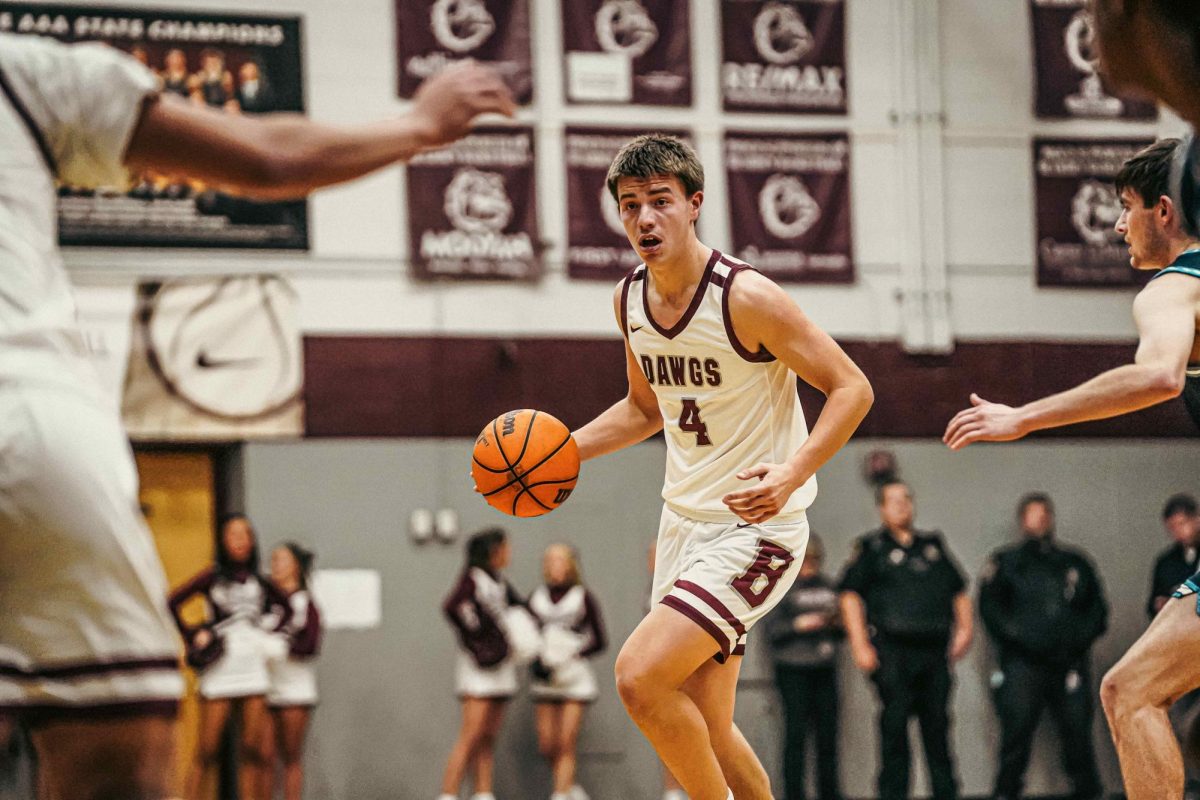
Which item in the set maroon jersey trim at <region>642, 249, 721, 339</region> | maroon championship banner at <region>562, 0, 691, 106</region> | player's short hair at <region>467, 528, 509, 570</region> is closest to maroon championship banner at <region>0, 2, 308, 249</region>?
maroon championship banner at <region>562, 0, 691, 106</region>

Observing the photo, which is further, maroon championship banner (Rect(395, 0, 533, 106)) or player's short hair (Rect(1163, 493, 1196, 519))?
maroon championship banner (Rect(395, 0, 533, 106))

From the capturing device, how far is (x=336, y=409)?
13.4 meters

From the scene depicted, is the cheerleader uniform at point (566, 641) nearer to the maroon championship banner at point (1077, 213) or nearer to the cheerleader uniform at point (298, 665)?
the cheerleader uniform at point (298, 665)

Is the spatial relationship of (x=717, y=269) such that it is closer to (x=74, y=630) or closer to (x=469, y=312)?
(x=74, y=630)

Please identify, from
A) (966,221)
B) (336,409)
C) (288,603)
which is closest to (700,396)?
(288,603)

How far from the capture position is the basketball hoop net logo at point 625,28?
1420cm

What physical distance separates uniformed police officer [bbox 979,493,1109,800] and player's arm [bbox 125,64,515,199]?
10.7 metres

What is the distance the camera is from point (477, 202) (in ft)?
45.3

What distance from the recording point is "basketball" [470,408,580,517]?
580 centimetres

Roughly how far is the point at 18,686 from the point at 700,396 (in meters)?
3.32

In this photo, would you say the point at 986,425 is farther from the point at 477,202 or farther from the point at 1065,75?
the point at 1065,75

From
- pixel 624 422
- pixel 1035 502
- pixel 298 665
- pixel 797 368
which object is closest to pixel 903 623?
pixel 1035 502

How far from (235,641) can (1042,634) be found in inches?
257

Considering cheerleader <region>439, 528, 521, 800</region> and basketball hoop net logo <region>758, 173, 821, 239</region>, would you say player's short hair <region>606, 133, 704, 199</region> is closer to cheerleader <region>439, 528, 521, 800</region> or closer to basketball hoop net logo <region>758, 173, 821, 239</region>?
cheerleader <region>439, 528, 521, 800</region>
